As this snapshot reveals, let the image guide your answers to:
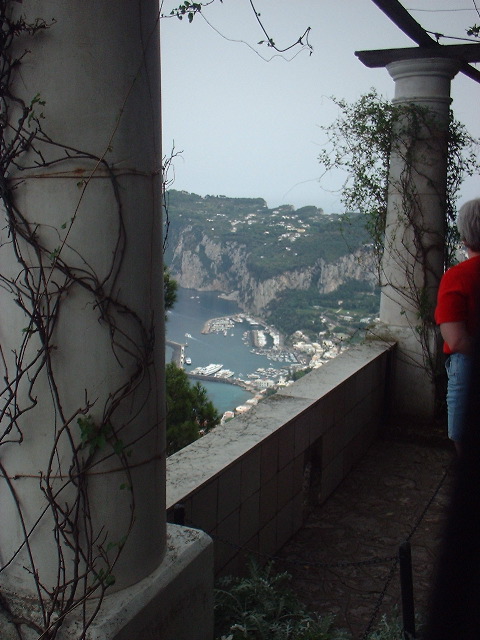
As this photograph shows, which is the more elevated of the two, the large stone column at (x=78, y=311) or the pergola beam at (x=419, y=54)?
the pergola beam at (x=419, y=54)

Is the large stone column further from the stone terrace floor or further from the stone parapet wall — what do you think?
the stone terrace floor

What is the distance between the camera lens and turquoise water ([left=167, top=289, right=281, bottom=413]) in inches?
238

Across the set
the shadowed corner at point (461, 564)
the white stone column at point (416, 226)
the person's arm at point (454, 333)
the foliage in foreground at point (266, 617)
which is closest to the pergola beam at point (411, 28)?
the white stone column at point (416, 226)

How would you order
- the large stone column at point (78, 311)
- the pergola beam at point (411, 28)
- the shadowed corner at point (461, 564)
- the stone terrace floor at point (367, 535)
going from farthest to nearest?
the pergola beam at point (411, 28) < the stone terrace floor at point (367, 535) < the large stone column at point (78, 311) < the shadowed corner at point (461, 564)

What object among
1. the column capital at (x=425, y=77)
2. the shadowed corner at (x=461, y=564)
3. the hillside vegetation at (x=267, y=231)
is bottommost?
the shadowed corner at (x=461, y=564)

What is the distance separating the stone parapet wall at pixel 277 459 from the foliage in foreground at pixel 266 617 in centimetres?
17

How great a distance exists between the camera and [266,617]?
2711mm

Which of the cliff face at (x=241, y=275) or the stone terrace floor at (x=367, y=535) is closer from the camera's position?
the stone terrace floor at (x=367, y=535)

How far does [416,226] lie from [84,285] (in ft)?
14.3

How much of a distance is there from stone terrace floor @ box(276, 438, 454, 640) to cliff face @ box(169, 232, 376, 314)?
8.11 ft

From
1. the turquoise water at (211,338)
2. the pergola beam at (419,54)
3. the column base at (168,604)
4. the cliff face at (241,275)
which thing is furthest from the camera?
the cliff face at (241,275)

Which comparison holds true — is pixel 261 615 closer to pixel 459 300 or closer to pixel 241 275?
pixel 459 300

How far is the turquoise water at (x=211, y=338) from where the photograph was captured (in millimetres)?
6055

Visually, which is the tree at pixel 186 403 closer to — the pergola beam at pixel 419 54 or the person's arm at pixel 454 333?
the pergola beam at pixel 419 54
